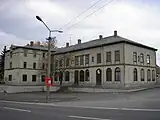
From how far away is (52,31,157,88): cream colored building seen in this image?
46594 mm

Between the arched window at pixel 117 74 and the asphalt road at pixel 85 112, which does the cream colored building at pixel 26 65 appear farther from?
the asphalt road at pixel 85 112

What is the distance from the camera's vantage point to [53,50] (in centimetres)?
6900

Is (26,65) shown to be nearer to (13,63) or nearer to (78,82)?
(13,63)

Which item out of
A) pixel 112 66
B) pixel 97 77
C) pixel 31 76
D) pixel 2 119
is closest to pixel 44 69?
pixel 31 76

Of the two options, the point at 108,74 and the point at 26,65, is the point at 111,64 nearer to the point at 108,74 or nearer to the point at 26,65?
the point at 108,74

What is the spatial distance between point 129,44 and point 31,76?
98.5 ft

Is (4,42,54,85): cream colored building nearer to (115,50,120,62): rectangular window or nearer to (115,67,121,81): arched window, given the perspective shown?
(115,50,120,62): rectangular window

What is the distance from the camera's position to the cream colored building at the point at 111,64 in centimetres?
4659

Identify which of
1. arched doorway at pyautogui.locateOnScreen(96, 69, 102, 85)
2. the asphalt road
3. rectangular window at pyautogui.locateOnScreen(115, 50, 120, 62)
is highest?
rectangular window at pyautogui.locateOnScreen(115, 50, 120, 62)

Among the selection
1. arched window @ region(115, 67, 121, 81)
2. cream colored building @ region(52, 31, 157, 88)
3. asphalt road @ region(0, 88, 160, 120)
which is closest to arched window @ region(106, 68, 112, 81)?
cream colored building @ region(52, 31, 157, 88)

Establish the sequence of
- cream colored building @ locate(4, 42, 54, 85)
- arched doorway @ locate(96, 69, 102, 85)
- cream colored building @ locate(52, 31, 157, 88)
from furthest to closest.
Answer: cream colored building @ locate(4, 42, 54, 85) → arched doorway @ locate(96, 69, 102, 85) → cream colored building @ locate(52, 31, 157, 88)

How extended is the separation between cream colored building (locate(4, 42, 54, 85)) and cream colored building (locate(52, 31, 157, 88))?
9374mm

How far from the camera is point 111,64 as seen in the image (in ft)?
159

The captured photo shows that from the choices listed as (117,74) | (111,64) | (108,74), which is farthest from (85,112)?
(108,74)
